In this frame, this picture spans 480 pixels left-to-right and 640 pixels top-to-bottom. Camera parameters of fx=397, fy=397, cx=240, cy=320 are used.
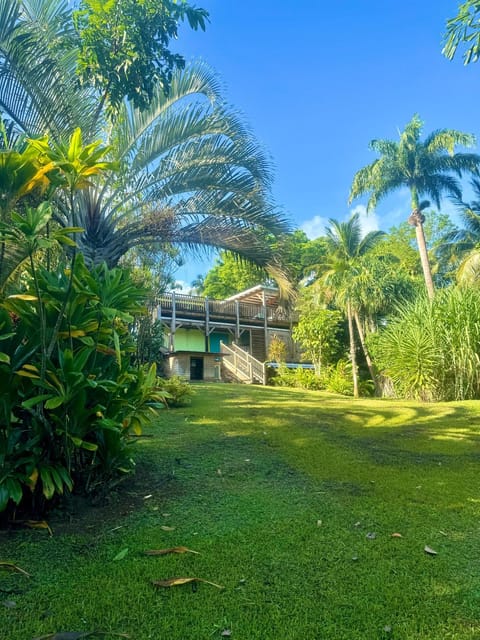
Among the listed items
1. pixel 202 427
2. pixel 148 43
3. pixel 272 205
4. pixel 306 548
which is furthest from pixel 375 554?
pixel 272 205

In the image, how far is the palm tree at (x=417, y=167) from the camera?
60.1 feet

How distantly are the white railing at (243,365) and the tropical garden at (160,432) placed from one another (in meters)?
10.2

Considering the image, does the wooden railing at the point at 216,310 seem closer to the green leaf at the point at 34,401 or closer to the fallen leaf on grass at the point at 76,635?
the green leaf at the point at 34,401

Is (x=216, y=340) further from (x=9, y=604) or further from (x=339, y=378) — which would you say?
(x=9, y=604)

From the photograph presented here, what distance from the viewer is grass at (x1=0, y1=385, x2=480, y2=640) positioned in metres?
1.66

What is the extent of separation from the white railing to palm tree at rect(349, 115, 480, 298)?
9191 millimetres

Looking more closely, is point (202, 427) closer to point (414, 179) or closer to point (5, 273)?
point (5, 273)

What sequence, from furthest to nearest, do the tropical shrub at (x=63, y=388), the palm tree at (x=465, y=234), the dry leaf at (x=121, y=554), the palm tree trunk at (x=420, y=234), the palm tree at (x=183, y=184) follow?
the palm tree at (x=465, y=234) < the palm tree trunk at (x=420, y=234) < the palm tree at (x=183, y=184) < the tropical shrub at (x=63, y=388) < the dry leaf at (x=121, y=554)

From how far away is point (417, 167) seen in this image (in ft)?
61.1

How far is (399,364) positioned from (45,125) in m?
9.57

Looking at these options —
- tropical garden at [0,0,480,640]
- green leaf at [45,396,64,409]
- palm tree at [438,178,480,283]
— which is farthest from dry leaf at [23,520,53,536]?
palm tree at [438,178,480,283]

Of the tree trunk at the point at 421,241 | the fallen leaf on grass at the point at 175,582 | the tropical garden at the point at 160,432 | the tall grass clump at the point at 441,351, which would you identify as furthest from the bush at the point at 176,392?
the tree trunk at the point at 421,241

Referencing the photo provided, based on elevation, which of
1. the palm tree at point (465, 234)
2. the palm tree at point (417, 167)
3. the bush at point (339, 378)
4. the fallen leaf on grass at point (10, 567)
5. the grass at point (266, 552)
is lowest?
the grass at point (266, 552)

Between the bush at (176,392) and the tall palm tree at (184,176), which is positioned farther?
the bush at (176,392)
